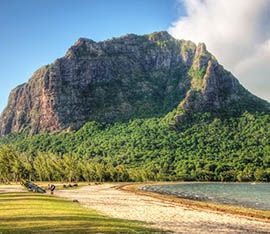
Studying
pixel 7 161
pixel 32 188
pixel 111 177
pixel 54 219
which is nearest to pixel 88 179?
pixel 111 177

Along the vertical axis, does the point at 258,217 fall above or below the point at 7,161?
below

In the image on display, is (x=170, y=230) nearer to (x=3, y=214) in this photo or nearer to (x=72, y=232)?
(x=72, y=232)

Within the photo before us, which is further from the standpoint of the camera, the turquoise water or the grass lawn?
the turquoise water

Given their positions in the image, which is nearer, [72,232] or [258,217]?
[72,232]

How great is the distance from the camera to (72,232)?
24656 mm

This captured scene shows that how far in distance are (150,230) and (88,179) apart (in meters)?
155

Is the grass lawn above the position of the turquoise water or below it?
above

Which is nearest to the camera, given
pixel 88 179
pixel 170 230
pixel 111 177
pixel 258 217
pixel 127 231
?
pixel 127 231

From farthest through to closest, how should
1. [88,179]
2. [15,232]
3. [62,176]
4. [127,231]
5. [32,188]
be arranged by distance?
[88,179]
[62,176]
[32,188]
[127,231]
[15,232]

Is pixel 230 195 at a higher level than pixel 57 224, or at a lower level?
lower

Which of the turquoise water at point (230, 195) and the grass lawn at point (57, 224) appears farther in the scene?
the turquoise water at point (230, 195)

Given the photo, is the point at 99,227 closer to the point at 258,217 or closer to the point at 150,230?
the point at 150,230

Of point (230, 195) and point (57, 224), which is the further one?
point (230, 195)

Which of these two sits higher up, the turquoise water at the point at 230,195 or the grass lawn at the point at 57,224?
the grass lawn at the point at 57,224
